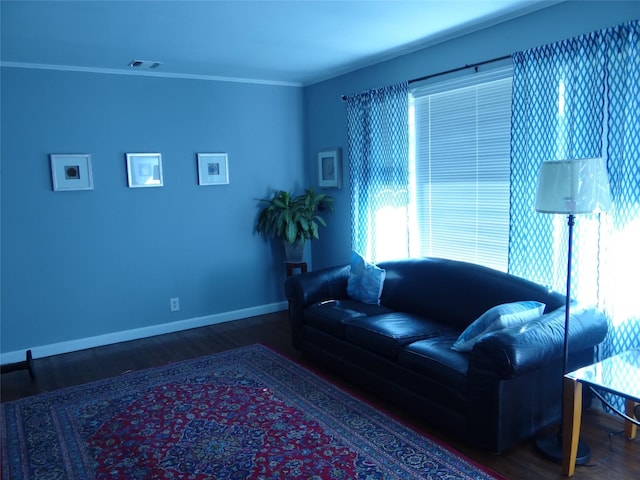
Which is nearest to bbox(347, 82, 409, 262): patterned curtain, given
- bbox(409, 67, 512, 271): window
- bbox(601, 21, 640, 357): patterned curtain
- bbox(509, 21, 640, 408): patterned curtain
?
bbox(409, 67, 512, 271): window

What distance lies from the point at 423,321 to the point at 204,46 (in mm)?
2726

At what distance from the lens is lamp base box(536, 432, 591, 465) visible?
247 cm

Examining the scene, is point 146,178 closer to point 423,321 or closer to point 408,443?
point 423,321

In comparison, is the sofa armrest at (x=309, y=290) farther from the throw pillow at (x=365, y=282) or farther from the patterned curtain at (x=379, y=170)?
the patterned curtain at (x=379, y=170)

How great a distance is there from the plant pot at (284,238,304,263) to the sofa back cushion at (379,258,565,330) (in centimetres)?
125

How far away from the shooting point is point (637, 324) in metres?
2.78

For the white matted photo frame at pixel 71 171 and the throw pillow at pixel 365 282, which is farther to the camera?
the white matted photo frame at pixel 71 171

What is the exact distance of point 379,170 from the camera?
4516 millimetres

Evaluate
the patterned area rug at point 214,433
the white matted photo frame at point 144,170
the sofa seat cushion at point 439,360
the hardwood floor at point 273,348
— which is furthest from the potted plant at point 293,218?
the sofa seat cushion at point 439,360

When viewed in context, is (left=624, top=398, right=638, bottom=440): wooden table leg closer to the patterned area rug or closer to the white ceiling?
the patterned area rug

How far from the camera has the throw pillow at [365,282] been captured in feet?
13.2

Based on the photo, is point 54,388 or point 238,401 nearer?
point 238,401

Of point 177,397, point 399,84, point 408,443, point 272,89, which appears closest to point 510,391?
point 408,443

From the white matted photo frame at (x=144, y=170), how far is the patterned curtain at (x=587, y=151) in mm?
3219
